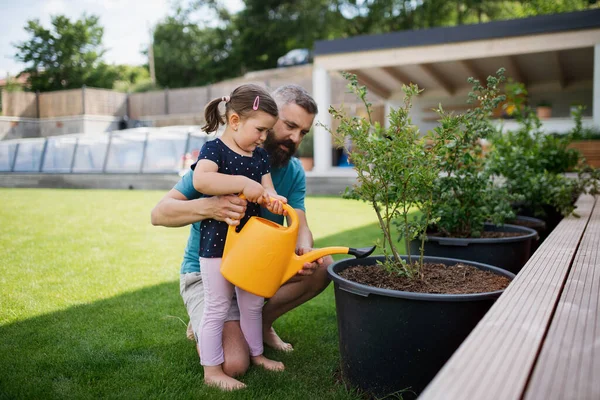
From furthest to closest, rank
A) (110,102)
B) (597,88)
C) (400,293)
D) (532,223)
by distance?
(110,102) < (597,88) < (532,223) < (400,293)

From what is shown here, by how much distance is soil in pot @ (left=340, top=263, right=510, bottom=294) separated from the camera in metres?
1.76

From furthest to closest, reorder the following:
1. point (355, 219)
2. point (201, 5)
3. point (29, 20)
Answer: point (201, 5) → point (29, 20) → point (355, 219)

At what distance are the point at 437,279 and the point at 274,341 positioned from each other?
90cm

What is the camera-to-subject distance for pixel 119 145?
41.9 feet

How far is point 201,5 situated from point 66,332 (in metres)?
35.8

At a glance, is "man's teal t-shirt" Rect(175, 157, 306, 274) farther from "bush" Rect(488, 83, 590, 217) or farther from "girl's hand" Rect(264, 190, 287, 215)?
"bush" Rect(488, 83, 590, 217)

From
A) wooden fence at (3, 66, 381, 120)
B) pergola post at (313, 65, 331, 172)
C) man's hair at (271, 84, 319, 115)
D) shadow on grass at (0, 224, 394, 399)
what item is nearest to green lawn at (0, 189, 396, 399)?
shadow on grass at (0, 224, 394, 399)

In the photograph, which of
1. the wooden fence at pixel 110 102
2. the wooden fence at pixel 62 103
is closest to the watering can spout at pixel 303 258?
the wooden fence at pixel 110 102

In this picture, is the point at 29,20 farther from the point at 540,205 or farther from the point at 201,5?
the point at 540,205

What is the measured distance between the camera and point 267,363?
7.00ft

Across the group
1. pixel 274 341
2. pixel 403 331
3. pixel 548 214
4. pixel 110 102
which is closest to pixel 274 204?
pixel 403 331

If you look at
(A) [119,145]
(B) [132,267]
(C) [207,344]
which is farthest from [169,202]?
→ (A) [119,145]

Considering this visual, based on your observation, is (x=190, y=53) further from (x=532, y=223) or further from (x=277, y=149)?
(x=277, y=149)

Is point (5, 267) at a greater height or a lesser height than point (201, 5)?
lesser
